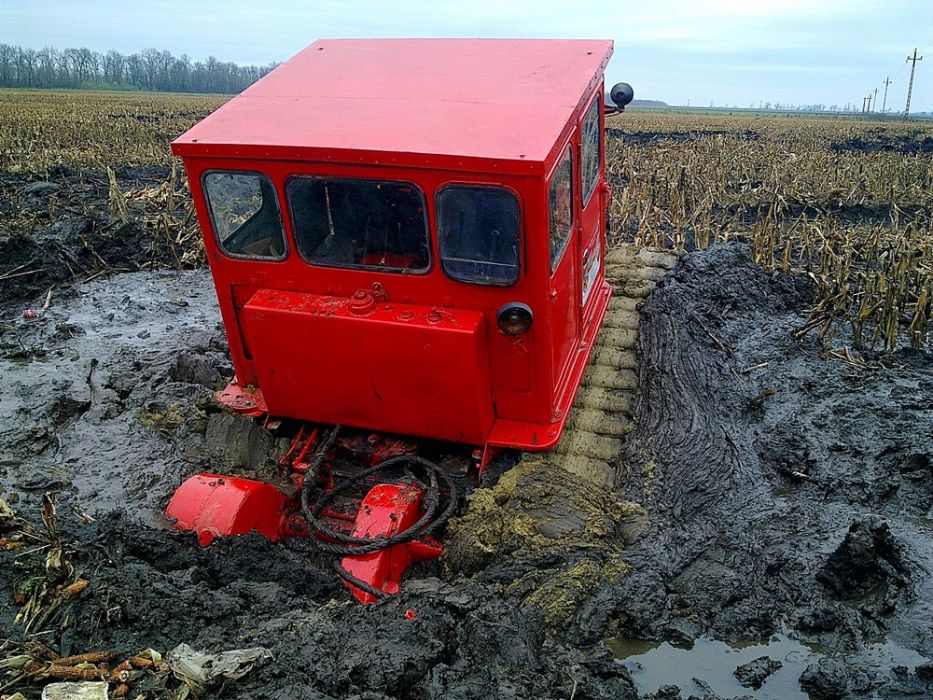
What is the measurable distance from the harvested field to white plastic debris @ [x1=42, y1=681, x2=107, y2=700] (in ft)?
0.31

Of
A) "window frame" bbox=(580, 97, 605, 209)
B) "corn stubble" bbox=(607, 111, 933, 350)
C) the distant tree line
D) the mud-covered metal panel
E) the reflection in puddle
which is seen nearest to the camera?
Answer: the reflection in puddle

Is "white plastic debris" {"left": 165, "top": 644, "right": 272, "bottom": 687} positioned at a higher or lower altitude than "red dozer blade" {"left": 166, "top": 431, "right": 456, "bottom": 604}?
higher

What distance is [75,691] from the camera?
2291 mm

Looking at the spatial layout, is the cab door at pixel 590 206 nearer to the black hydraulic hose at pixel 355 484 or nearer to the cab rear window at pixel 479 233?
the cab rear window at pixel 479 233

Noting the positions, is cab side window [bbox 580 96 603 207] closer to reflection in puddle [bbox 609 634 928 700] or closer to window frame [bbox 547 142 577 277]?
window frame [bbox 547 142 577 277]

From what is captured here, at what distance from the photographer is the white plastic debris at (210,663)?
2.41 metres

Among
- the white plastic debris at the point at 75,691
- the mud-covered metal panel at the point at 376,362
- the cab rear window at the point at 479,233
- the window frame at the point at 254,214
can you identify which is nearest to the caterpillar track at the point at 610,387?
the mud-covered metal panel at the point at 376,362

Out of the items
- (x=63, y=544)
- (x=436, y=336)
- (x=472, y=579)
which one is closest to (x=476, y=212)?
(x=436, y=336)

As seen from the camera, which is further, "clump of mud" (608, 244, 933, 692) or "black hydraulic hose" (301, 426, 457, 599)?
"black hydraulic hose" (301, 426, 457, 599)

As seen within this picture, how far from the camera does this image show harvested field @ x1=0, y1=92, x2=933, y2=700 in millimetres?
2816

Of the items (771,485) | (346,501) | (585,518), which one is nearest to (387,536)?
(346,501)

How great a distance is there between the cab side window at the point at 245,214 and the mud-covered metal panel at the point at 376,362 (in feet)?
0.97

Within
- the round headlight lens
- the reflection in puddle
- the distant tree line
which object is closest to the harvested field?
the reflection in puddle

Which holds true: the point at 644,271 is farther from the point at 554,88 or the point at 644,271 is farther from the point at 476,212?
the point at 476,212
